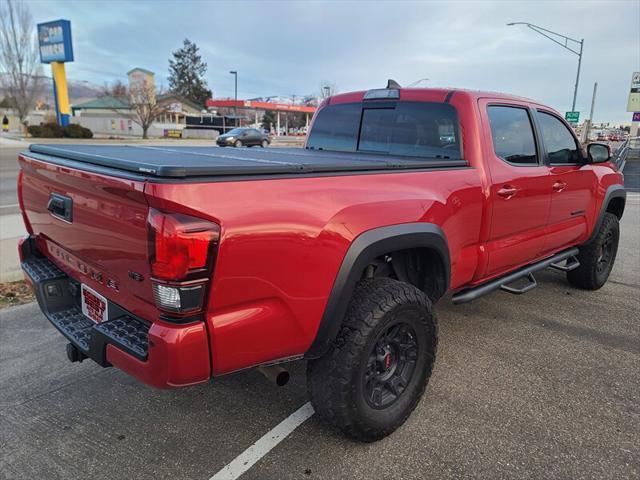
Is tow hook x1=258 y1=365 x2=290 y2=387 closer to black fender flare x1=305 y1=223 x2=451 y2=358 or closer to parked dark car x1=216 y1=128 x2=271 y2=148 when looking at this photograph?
black fender flare x1=305 y1=223 x2=451 y2=358

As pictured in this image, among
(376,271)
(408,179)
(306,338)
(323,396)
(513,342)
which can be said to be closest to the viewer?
(306,338)

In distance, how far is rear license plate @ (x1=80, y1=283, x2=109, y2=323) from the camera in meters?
2.37

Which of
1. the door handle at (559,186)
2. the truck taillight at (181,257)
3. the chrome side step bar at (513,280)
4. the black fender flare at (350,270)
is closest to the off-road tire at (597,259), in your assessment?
the chrome side step bar at (513,280)

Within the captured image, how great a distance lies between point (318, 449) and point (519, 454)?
105 cm

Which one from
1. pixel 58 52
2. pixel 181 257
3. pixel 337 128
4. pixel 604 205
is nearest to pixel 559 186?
pixel 604 205

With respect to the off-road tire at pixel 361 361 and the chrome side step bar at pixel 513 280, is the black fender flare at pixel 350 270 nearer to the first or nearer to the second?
the off-road tire at pixel 361 361

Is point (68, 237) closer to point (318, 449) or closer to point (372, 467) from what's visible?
point (318, 449)

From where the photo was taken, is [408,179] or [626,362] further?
[626,362]

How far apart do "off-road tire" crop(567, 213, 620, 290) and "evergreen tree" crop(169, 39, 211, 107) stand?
94.4 meters

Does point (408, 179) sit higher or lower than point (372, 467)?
higher

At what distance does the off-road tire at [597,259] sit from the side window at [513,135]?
5.54ft

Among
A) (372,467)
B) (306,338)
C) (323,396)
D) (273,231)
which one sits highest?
(273,231)

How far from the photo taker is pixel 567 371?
3420 millimetres

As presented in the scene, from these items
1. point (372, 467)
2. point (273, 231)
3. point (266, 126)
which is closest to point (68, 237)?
point (273, 231)
